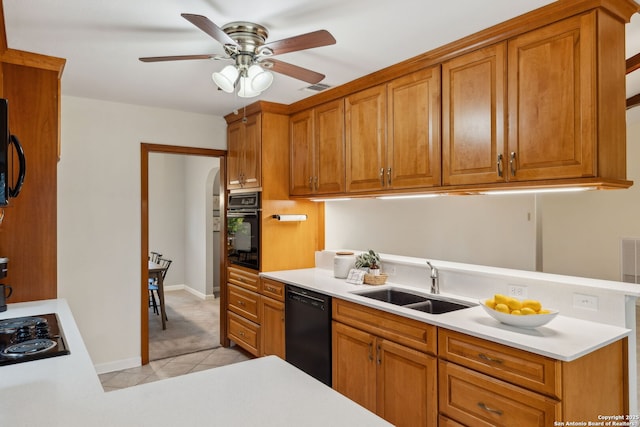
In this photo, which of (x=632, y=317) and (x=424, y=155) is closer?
(x=632, y=317)

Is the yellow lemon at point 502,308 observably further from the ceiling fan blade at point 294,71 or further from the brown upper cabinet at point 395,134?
the ceiling fan blade at point 294,71

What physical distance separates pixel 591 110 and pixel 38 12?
270 centimetres

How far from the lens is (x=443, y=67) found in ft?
8.30

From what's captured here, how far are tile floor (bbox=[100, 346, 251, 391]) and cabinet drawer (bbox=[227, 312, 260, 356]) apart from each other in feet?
0.56

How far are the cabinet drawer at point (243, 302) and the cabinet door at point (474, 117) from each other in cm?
218

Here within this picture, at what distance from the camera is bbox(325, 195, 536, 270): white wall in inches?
118

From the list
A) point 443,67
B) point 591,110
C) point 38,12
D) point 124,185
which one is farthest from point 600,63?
point 124,185

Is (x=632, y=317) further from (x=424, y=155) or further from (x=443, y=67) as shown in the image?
(x=443, y=67)

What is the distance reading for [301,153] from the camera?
3.78 m

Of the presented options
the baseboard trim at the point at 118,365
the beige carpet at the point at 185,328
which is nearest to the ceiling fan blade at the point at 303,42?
the baseboard trim at the point at 118,365

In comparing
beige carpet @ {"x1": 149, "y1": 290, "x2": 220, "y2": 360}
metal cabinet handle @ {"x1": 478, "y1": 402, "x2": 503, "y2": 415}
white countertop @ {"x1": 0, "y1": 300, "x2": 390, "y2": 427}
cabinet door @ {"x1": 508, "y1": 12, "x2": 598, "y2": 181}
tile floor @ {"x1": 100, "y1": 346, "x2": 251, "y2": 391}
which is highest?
cabinet door @ {"x1": 508, "y1": 12, "x2": 598, "y2": 181}

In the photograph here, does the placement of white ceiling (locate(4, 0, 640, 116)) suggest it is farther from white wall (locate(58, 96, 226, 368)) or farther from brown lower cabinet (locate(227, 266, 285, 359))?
brown lower cabinet (locate(227, 266, 285, 359))

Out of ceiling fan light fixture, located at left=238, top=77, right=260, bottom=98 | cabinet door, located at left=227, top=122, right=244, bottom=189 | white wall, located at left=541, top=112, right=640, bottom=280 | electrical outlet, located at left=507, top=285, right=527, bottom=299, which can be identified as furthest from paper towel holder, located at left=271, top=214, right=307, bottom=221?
white wall, located at left=541, top=112, right=640, bottom=280

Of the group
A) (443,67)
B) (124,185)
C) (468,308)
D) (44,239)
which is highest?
(443,67)
